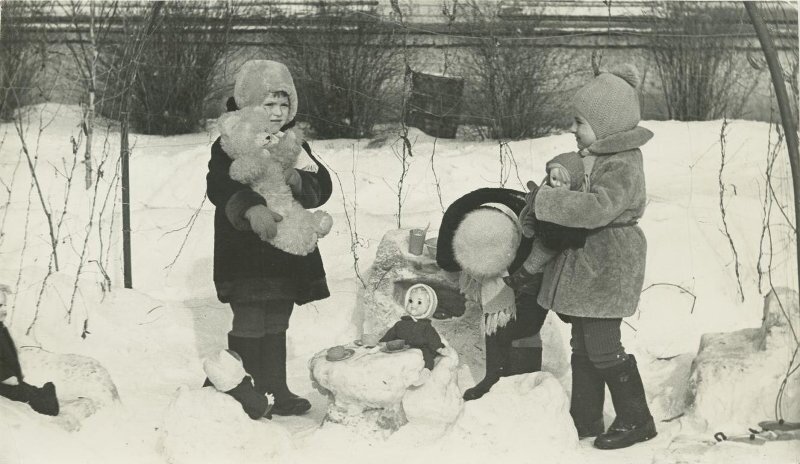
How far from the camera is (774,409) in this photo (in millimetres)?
5246

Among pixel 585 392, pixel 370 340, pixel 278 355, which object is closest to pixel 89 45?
pixel 278 355

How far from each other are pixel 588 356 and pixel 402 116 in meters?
1.88

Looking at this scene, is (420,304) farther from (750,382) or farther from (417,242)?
(750,382)

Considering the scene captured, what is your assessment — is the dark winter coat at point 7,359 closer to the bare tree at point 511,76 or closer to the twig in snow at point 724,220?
the bare tree at point 511,76

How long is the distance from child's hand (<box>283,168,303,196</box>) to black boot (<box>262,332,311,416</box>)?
0.71 metres

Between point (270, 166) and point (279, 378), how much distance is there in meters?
1.05

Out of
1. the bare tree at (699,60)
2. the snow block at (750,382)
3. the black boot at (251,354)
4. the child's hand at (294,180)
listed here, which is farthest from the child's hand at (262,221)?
the bare tree at (699,60)

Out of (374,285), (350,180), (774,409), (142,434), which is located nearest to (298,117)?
(350,180)

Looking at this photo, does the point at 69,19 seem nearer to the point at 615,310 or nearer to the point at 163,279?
the point at 163,279

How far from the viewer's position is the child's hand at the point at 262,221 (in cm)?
512

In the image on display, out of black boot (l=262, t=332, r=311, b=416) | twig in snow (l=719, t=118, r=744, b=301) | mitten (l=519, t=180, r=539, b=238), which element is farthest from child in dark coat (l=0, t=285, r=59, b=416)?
twig in snow (l=719, t=118, r=744, b=301)

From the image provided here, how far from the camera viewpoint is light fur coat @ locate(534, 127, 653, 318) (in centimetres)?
498

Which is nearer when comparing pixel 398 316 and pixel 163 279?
pixel 398 316

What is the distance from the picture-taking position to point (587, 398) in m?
5.22
